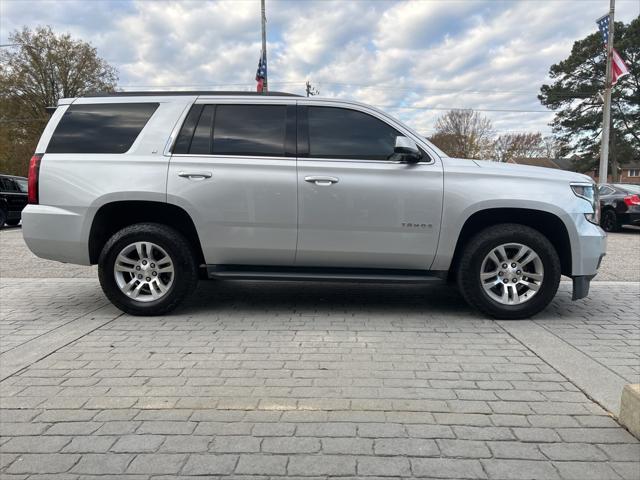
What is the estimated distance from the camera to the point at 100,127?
4.57m

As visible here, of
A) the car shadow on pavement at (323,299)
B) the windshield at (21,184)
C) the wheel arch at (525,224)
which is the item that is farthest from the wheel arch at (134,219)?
the windshield at (21,184)

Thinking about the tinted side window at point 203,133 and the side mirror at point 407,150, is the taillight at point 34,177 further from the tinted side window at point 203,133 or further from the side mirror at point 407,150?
the side mirror at point 407,150

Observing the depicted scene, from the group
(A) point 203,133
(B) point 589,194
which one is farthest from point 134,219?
(B) point 589,194

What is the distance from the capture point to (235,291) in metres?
5.70

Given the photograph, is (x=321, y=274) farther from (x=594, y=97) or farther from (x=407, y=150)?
(x=594, y=97)

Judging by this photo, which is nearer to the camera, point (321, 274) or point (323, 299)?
point (321, 274)

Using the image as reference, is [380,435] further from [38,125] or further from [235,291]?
[38,125]

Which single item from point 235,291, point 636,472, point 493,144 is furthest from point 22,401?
point 493,144

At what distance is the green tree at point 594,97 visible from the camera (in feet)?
122

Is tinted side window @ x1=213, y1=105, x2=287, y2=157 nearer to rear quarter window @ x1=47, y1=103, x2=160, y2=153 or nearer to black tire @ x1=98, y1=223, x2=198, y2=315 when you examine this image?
rear quarter window @ x1=47, y1=103, x2=160, y2=153

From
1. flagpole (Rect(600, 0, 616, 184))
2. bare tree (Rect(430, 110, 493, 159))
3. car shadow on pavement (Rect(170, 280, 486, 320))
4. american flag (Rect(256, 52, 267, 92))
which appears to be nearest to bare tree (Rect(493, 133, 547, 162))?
bare tree (Rect(430, 110, 493, 159))

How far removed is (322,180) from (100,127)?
7.49 feet

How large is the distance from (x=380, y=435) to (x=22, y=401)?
225cm

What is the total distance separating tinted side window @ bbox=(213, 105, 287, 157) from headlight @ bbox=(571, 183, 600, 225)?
9.44ft
